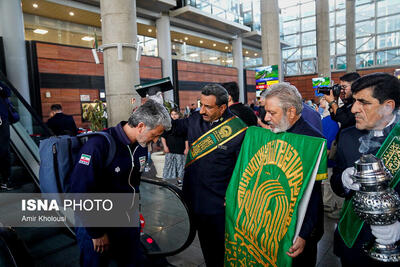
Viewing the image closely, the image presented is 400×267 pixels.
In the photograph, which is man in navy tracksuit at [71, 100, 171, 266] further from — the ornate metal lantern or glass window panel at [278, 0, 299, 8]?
glass window panel at [278, 0, 299, 8]

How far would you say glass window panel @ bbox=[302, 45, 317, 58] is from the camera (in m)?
27.5

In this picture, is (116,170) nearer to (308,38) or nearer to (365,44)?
(365,44)

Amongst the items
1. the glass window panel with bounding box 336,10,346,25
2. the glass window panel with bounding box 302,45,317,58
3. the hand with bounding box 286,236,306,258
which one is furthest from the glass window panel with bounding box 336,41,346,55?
the hand with bounding box 286,236,306,258

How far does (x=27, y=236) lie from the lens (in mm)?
3025

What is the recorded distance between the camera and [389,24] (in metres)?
23.8

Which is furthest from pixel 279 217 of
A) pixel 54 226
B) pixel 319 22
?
pixel 319 22

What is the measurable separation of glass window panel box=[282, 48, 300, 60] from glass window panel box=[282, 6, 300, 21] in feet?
10.3

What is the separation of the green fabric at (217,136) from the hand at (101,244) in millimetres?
894

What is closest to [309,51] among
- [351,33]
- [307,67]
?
[307,67]

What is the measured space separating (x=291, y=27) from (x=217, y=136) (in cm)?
2958

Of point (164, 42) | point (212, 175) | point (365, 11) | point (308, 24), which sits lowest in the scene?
point (212, 175)

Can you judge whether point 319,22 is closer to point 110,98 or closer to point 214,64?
point 214,64

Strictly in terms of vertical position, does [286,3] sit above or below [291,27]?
above

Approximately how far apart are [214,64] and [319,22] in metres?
9.36
